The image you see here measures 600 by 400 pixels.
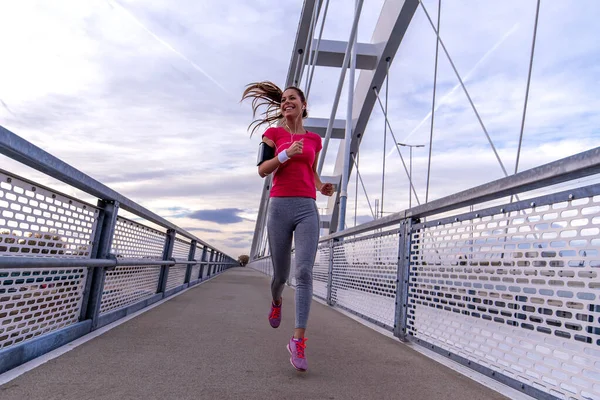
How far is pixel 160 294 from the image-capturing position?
531 centimetres

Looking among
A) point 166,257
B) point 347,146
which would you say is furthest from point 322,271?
point 347,146

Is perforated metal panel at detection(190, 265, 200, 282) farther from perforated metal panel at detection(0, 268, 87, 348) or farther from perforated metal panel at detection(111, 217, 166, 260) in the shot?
perforated metal panel at detection(0, 268, 87, 348)

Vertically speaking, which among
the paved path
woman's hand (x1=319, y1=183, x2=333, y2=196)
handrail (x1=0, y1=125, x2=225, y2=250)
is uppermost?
woman's hand (x1=319, y1=183, x2=333, y2=196)

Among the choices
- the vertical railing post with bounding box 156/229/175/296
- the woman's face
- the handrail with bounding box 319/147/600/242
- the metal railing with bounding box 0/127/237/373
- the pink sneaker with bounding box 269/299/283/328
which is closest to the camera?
the handrail with bounding box 319/147/600/242

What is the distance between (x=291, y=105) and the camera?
2.94 metres

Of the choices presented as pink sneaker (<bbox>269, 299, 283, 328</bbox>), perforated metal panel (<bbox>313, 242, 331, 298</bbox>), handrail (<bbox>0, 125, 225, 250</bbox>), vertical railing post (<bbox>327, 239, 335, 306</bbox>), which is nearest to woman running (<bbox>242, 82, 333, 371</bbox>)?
pink sneaker (<bbox>269, 299, 283, 328</bbox>)

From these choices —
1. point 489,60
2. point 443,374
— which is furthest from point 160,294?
point 489,60

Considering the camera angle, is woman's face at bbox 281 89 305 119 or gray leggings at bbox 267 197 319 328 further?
woman's face at bbox 281 89 305 119

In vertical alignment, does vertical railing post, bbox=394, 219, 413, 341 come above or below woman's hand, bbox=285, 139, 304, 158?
below

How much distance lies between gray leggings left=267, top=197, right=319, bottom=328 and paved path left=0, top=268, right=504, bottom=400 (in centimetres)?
37

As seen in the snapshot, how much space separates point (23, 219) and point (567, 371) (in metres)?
2.45

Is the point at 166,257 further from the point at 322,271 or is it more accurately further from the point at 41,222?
the point at 41,222

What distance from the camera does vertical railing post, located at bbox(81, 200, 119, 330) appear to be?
2.95 metres

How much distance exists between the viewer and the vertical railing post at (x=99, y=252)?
295cm
